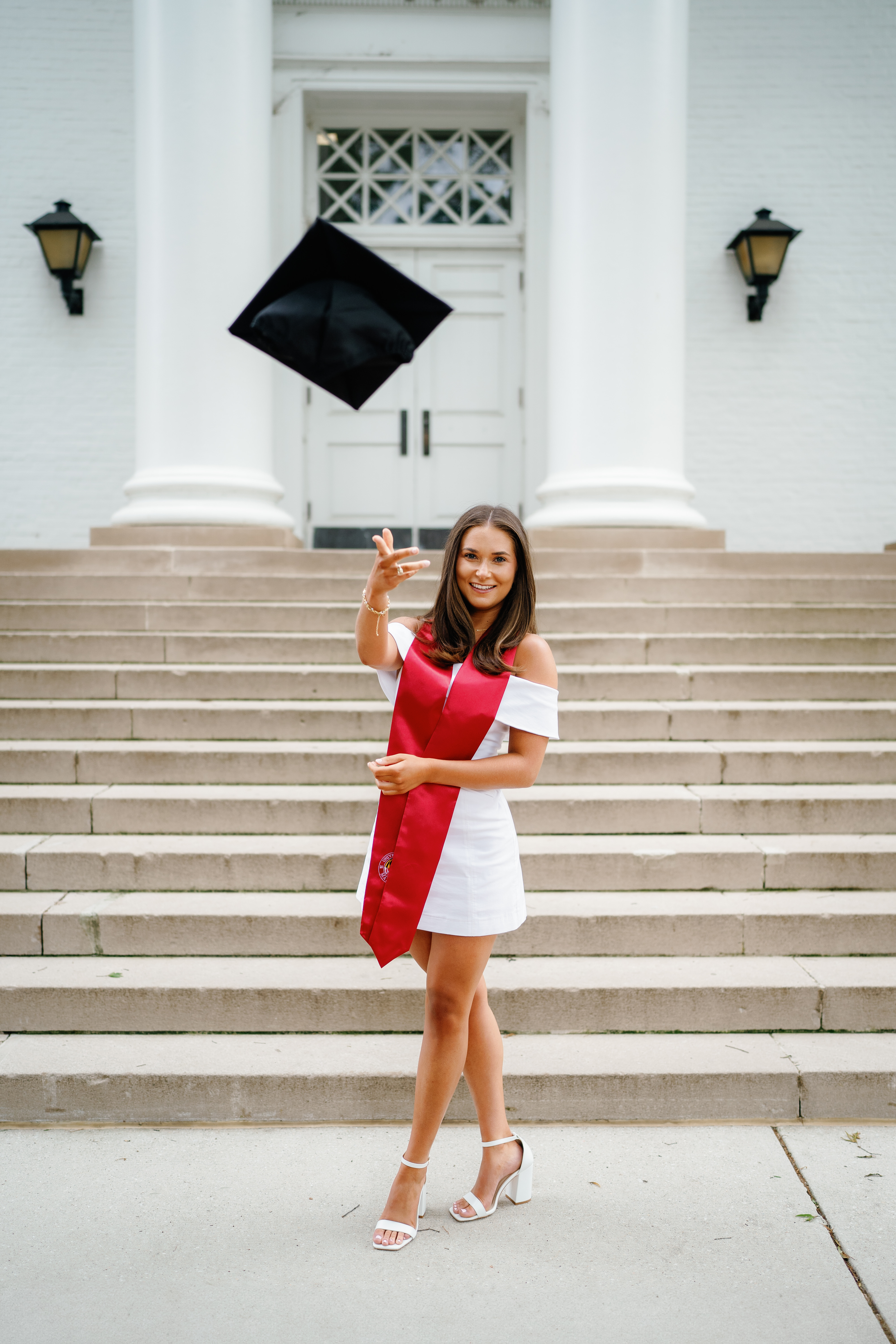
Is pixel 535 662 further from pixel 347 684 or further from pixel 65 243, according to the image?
pixel 65 243

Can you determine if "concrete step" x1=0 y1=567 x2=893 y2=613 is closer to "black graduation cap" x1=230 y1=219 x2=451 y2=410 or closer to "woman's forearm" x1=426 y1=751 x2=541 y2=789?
"black graduation cap" x1=230 y1=219 x2=451 y2=410

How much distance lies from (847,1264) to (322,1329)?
50.5 inches

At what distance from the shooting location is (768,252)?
8.27 meters

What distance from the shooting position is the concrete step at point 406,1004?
3.23m

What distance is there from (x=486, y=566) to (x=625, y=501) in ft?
16.3

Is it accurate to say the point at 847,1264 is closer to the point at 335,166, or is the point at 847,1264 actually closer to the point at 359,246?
the point at 359,246

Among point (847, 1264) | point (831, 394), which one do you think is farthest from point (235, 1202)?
point (831, 394)

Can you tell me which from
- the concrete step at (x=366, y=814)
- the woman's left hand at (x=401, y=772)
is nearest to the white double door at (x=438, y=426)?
the concrete step at (x=366, y=814)

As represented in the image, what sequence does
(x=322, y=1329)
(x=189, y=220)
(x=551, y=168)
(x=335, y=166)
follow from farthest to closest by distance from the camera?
(x=335, y=166) < (x=551, y=168) < (x=189, y=220) < (x=322, y=1329)

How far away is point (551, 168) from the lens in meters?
7.63

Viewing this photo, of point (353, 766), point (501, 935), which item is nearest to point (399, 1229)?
point (501, 935)

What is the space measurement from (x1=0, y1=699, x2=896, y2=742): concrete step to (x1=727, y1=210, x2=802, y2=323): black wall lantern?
524 cm

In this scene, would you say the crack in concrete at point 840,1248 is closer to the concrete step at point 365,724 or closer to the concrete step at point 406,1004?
the concrete step at point 406,1004

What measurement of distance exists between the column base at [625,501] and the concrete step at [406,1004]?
4.23m
